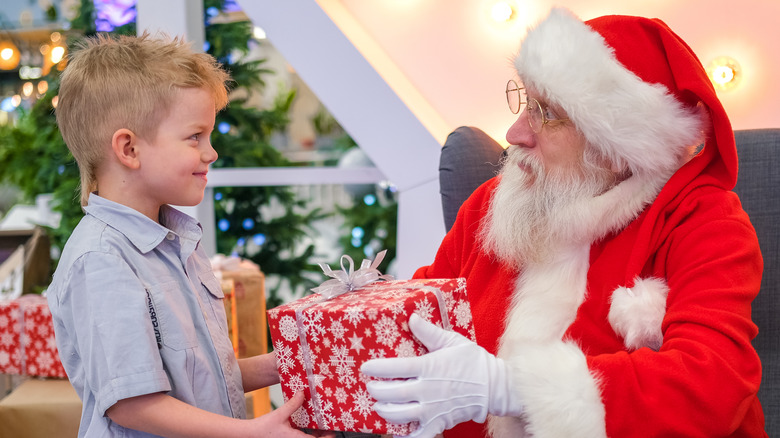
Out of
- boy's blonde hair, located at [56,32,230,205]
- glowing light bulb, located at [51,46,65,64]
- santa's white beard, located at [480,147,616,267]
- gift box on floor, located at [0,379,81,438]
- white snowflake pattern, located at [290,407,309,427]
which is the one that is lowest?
gift box on floor, located at [0,379,81,438]

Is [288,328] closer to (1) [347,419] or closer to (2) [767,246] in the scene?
(1) [347,419]

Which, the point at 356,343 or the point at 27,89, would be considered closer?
the point at 356,343

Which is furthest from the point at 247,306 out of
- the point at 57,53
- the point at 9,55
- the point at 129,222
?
the point at 9,55

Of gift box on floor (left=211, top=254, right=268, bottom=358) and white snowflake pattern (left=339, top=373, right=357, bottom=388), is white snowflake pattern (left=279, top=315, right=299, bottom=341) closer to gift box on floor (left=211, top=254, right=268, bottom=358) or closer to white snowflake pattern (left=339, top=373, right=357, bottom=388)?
white snowflake pattern (left=339, top=373, right=357, bottom=388)

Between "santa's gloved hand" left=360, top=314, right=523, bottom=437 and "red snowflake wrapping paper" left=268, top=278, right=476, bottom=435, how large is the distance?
25 mm

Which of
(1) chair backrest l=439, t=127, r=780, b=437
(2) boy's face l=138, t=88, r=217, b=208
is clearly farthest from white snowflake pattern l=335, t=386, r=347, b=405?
(1) chair backrest l=439, t=127, r=780, b=437

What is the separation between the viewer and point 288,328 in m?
1.21

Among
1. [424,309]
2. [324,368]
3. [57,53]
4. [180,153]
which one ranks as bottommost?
[324,368]

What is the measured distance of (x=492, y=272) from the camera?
63.9 inches

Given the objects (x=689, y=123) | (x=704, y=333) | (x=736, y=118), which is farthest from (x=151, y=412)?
(x=736, y=118)

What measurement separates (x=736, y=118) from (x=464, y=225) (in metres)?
1.19

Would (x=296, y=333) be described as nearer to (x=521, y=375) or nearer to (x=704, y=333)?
(x=521, y=375)

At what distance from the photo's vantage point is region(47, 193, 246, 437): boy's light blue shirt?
1.15 m

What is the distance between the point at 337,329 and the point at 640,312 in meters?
0.56
